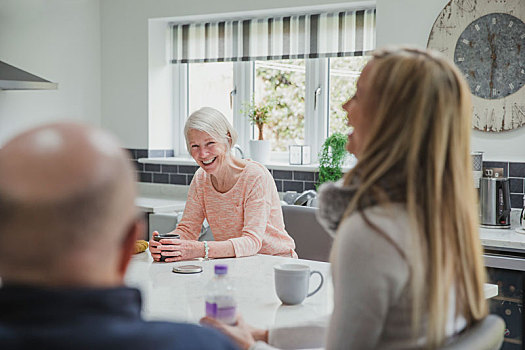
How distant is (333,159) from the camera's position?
12.4ft

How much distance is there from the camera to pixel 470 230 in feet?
3.64

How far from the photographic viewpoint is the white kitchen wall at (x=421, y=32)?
329 cm

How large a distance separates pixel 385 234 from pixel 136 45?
12.5 ft

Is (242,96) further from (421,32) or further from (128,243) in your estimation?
(128,243)

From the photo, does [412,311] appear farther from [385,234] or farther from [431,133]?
[431,133]

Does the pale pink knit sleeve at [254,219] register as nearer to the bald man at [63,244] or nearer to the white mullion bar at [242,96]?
the bald man at [63,244]

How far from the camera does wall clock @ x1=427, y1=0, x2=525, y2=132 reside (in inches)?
127

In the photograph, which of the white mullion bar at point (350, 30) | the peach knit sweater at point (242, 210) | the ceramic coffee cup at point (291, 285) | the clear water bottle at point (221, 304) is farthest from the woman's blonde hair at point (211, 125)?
the white mullion bar at point (350, 30)

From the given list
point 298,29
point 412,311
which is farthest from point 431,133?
point 298,29

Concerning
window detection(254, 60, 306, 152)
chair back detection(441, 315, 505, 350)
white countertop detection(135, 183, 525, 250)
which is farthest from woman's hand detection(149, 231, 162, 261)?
window detection(254, 60, 306, 152)

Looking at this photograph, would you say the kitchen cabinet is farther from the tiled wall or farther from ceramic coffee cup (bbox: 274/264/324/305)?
ceramic coffee cup (bbox: 274/264/324/305)

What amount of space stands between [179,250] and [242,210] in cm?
41

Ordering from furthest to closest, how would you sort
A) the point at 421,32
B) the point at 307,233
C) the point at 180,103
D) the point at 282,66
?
the point at 180,103, the point at 282,66, the point at 421,32, the point at 307,233

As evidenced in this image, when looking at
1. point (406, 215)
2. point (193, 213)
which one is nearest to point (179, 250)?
point (193, 213)
